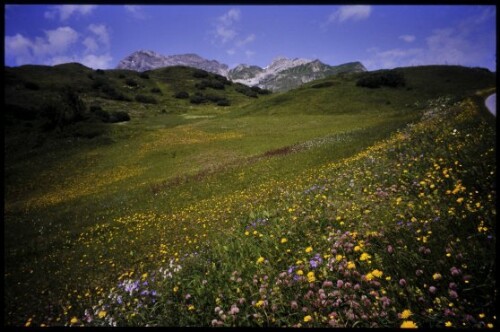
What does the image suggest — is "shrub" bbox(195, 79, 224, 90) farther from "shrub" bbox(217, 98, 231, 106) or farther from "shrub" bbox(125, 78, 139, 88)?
"shrub" bbox(217, 98, 231, 106)

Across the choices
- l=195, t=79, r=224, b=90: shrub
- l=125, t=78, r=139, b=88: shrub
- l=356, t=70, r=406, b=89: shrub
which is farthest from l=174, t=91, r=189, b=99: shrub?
l=356, t=70, r=406, b=89: shrub

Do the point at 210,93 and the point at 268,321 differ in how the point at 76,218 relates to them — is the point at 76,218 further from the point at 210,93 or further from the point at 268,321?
the point at 210,93

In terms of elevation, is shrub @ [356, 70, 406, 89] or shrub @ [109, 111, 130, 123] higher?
shrub @ [356, 70, 406, 89]

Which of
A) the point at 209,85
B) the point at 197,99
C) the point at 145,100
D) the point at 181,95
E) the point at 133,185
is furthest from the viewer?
the point at 209,85

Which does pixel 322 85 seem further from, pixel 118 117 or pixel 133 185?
pixel 133 185

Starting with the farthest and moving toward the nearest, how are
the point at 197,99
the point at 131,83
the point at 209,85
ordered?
the point at 209,85
the point at 131,83
the point at 197,99

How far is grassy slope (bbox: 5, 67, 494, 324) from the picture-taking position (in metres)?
11.0

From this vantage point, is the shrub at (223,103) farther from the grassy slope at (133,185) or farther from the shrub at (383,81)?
the shrub at (383,81)

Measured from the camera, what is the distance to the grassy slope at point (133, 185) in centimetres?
1100

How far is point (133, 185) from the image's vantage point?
2748 cm

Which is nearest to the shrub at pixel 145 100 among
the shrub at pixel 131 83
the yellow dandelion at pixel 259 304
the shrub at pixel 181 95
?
the shrub at pixel 181 95

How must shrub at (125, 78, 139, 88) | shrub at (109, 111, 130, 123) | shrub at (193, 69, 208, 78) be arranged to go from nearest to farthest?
shrub at (109, 111, 130, 123), shrub at (125, 78, 139, 88), shrub at (193, 69, 208, 78)

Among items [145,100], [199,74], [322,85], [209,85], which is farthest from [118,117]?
[199,74]

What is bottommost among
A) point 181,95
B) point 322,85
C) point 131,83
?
point 322,85
